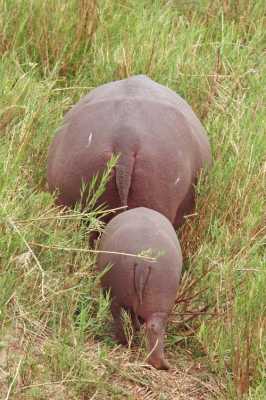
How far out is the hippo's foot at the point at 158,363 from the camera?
3213 millimetres

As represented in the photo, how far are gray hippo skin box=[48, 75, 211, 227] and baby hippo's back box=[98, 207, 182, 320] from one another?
29 centimetres

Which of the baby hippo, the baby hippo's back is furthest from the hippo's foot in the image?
the baby hippo's back

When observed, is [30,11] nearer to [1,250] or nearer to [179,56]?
[179,56]

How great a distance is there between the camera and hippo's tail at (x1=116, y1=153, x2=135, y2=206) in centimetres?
347

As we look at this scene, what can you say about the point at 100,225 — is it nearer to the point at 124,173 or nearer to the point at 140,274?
the point at 124,173

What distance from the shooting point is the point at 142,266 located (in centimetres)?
313

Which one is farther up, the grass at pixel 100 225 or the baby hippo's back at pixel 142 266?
the baby hippo's back at pixel 142 266

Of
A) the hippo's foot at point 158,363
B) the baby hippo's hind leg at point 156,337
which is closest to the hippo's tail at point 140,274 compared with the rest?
the baby hippo's hind leg at point 156,337

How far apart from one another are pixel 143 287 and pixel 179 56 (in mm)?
2035

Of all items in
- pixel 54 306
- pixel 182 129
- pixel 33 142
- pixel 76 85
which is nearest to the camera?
pixel 54 306

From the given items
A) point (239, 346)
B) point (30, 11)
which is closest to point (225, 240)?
point (239, 346)

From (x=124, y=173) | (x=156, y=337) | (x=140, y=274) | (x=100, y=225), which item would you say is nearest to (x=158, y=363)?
(x=156, y=337)

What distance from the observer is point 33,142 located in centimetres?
424

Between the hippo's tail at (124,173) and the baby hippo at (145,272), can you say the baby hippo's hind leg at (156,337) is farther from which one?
the hippo's tail at (124,173)
